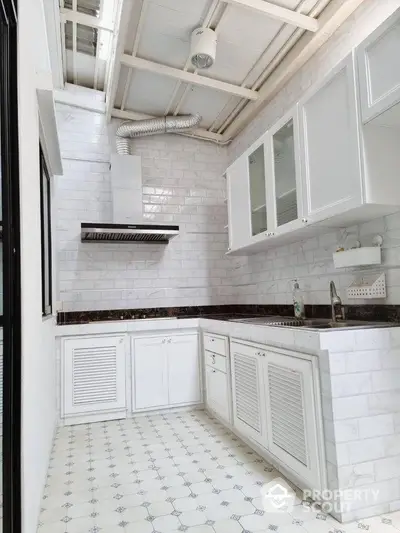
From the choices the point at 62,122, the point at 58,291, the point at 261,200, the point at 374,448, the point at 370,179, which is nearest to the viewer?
the point at 374,448

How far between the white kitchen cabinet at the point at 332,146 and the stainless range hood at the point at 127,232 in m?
1.75

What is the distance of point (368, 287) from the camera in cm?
228

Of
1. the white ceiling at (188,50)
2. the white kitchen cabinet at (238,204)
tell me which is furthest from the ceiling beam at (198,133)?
the white kitchen cabinet at (238,204)

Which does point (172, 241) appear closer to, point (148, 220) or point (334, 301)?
point (148, 220)

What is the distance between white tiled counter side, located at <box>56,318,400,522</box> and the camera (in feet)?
5.79

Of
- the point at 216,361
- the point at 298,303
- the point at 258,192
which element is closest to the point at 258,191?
the point at 258,192

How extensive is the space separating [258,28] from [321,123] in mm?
1191

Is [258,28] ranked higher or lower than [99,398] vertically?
higher

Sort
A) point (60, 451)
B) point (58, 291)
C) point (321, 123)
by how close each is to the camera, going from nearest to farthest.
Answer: point (321, 123)
point (60, 451)
point (58, 291)

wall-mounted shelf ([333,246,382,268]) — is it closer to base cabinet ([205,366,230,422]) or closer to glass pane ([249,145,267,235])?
glass pane ([249,145,267,235])

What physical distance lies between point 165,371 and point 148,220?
1718 mm

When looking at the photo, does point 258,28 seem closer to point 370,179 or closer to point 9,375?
point 370,179

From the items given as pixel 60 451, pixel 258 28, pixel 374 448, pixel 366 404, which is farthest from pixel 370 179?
pixel 60 451

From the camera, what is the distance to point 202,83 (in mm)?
3508
